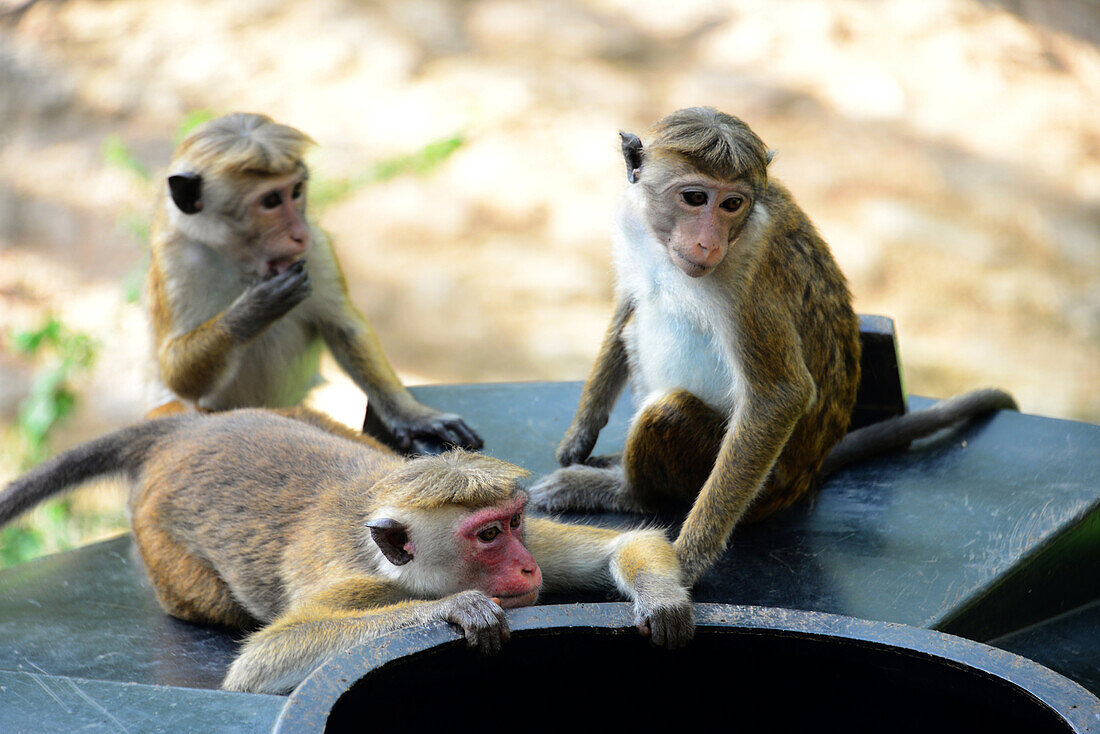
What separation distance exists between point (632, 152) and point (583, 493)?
1.37 m

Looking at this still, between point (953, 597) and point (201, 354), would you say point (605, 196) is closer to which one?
point (201, 354)

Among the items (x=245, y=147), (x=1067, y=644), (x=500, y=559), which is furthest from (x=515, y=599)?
(x=245, y=147)

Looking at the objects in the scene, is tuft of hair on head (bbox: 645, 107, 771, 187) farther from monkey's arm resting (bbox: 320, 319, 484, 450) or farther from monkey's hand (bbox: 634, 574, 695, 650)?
monkey's arm resting (bbox: 320, 319, 484, 450)

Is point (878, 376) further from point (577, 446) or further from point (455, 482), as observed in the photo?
point (455, 482)

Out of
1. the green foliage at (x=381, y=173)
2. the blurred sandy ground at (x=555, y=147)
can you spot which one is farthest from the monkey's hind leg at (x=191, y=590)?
the blurred sandy ground at (x=555, y=147)

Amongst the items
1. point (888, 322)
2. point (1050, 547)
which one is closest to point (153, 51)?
point (888, 322)

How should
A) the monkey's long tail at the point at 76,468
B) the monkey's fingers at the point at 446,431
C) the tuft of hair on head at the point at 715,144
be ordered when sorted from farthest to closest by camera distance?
1. the monkey's fingers at the point at 446,431
2. the monkey's long tail at the point at 76,468
3. the tuft of hair on head at the point at 715,144

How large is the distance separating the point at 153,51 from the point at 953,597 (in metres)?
13.6

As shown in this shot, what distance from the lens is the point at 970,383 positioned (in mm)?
11047

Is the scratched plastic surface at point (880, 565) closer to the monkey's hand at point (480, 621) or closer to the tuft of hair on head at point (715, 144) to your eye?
the monkey's hand at point (480, 621)

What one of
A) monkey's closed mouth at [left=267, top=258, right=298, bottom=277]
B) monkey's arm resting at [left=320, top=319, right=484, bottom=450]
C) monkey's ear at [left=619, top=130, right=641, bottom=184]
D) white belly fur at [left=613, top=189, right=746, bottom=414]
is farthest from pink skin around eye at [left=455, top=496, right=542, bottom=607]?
monkey's closed mouth at [left=267, top=258, right=298, bottom=277]

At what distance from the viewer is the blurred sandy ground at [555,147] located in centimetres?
1191

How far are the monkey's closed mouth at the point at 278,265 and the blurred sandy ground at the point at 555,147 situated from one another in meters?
5.06

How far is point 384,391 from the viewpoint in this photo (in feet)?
19.5
